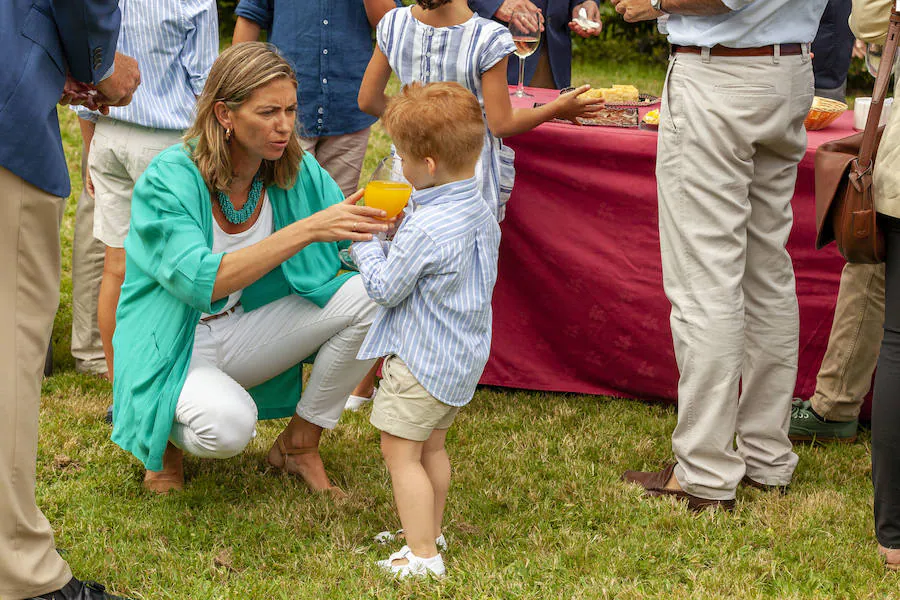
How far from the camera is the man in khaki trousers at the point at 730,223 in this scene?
2.78 m

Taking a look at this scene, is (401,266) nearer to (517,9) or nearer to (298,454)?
(298,454)

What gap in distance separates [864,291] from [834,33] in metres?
1.79

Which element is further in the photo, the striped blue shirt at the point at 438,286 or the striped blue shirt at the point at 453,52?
the striped blue shirt at the point at 453,52

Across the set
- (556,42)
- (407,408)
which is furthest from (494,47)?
(556,42)

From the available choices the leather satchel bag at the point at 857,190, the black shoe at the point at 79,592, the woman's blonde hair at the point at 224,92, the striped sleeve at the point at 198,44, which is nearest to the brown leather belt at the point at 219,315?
the woman's blonde hair at the point at 224,92

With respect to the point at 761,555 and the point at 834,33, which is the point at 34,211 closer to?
the point at 761,555

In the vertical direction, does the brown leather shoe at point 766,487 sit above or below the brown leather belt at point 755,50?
below

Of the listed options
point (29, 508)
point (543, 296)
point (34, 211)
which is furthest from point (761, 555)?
point (34, 211)

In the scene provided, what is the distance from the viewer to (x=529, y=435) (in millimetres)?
3625

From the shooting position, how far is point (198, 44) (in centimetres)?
371

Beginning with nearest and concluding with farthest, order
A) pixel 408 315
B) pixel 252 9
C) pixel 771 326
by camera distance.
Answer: pixel 408 315 → pixel 771 326 → pixel 252 9

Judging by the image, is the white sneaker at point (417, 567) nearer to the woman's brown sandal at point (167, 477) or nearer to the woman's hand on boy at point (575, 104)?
the woman's brown sandal at point (167, 477)

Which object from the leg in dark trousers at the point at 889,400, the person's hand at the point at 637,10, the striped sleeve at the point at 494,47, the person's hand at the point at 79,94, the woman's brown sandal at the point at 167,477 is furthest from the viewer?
the striped sleeve at the point at 494,47

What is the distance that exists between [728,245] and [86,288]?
8.19 ft
